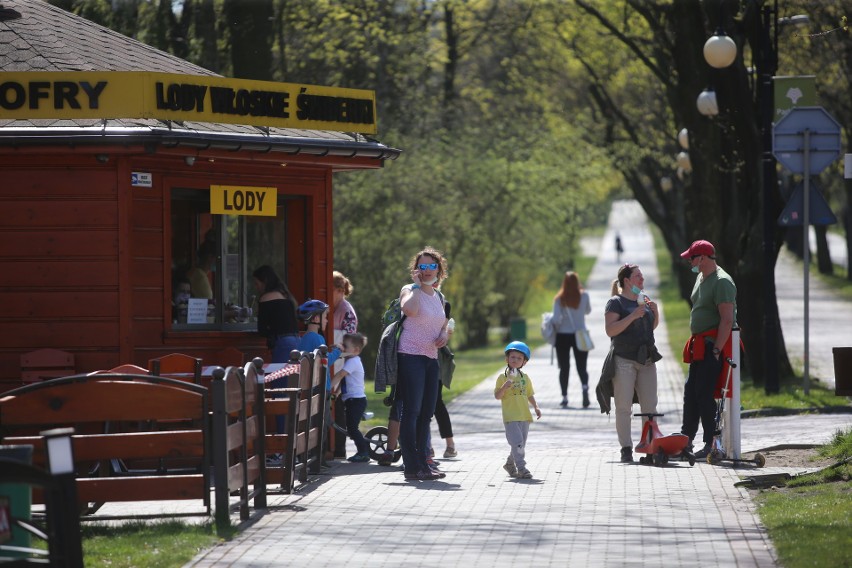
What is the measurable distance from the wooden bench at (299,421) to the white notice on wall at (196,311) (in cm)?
120

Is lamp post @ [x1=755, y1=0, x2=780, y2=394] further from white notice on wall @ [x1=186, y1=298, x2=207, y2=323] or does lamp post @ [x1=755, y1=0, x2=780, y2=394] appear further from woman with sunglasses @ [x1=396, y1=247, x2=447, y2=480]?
white notice on wall @ [x1=186, y1=298, x2=207, y2=323]

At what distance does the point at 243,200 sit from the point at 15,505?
6586 mm

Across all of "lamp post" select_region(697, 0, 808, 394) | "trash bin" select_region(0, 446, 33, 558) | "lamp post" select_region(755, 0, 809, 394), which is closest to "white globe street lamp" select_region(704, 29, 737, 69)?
"lamp post" select_region(697, 0, 808, 394)

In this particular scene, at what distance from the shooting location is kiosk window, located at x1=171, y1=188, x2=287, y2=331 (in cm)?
1302

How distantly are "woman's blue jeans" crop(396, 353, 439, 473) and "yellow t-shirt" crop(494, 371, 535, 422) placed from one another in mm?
591

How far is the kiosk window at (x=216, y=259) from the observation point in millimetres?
13016

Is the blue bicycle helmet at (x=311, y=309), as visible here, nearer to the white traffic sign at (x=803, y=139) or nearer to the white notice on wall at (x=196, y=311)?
the white notice on wall at (x=196, y=311)

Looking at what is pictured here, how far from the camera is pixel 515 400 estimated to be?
39.2 ft

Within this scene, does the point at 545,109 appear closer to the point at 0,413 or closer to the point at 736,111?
the point at 736,111

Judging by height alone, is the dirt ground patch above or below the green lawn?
below

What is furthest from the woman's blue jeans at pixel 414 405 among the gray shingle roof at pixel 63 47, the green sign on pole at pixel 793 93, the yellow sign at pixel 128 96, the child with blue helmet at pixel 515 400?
the green sign on pole at pixel 793 93

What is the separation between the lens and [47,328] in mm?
12367

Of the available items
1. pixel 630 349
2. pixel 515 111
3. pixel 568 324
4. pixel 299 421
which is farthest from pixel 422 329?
pixel 515 111

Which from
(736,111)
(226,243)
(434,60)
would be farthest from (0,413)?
(434,60)
